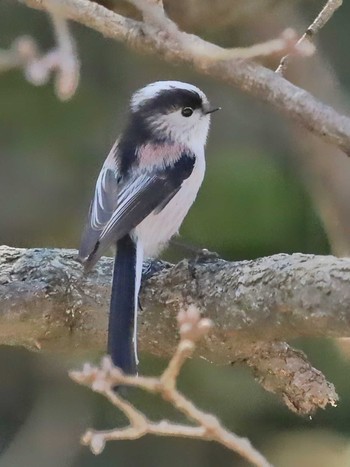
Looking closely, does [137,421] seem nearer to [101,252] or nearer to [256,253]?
[101,252]

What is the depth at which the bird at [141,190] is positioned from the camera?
94cm

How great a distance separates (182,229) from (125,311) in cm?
93

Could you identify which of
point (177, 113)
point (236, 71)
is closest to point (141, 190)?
point (177, 113)

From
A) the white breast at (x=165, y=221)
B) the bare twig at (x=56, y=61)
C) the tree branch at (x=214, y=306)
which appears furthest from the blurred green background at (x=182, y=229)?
the bare twig at (x=56, y=61)

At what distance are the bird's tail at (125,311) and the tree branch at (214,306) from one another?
32mm

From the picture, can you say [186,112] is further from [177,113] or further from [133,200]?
[133,200]

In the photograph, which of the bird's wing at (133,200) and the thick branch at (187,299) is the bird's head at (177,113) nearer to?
the bird's wing at (133,200)

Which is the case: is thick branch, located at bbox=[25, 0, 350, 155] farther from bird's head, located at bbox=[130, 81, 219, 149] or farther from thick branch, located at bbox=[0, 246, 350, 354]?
bird's head, located at bbox=[130, 81, 219, 149]

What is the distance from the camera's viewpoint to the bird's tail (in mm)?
879

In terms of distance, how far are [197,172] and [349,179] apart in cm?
36

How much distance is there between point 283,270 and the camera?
2.70 feet

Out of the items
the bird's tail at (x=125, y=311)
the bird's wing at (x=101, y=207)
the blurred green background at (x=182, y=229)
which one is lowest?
the blurred green background at (x=182, y=229)

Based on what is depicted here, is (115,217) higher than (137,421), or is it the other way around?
(137,421)

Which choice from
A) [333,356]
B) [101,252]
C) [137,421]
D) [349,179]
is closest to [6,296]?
[101,252]
